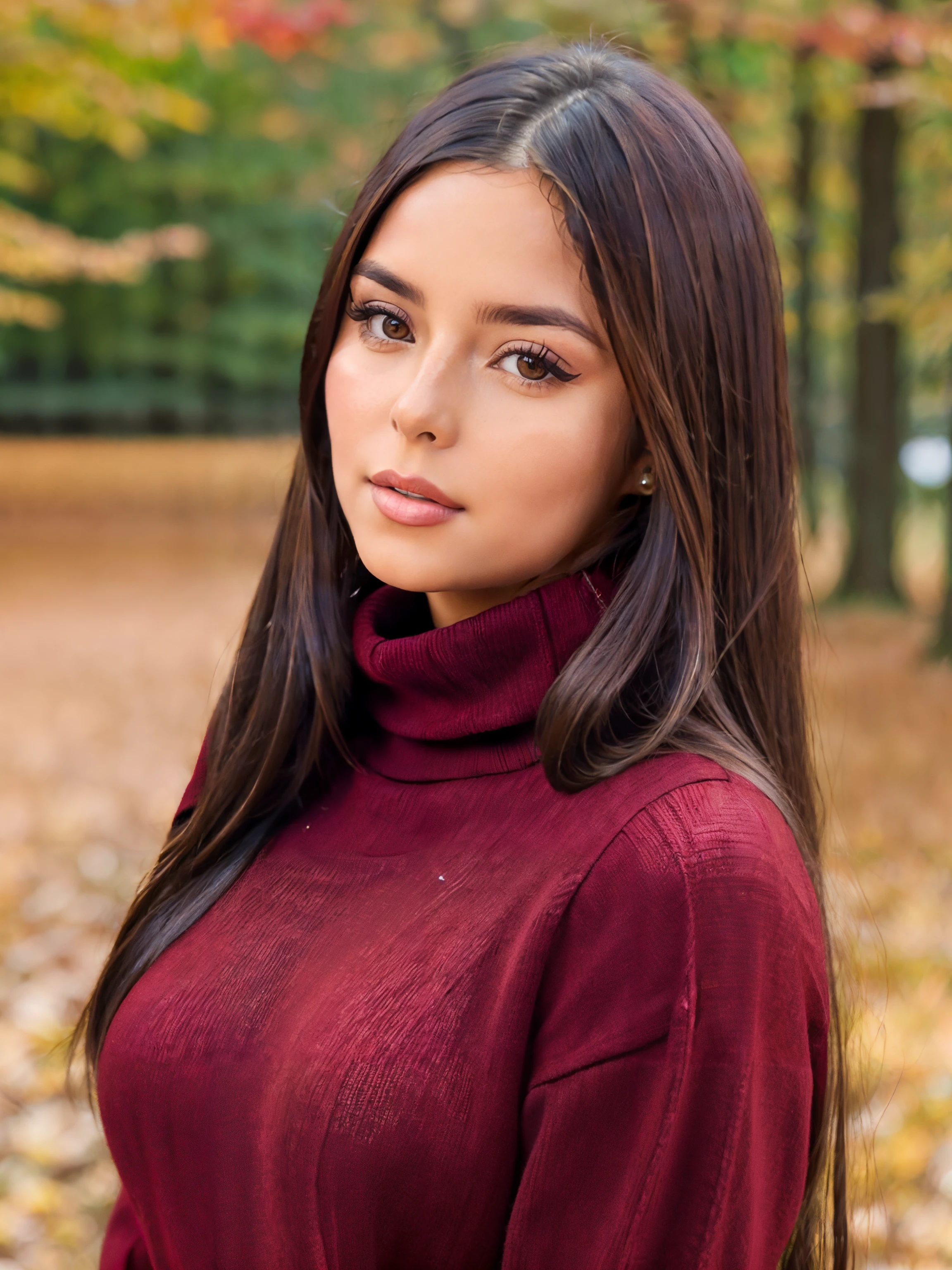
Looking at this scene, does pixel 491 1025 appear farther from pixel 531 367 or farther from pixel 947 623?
pixel 947 623

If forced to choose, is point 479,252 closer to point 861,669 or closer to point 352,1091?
point 352,1091

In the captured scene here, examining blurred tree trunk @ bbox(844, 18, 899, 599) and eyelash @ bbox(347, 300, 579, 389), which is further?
blurred tree trunk @ bbox(844, 18, 899, 599)

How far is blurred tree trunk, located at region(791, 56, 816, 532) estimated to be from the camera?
9.66 metres

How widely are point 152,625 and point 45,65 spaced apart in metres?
5.96

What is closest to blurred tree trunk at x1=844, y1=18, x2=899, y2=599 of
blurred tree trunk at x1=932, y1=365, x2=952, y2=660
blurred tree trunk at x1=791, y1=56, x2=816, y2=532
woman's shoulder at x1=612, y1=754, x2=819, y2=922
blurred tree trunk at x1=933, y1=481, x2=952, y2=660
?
blurred tree trunk at x1=791, y1=56, x2=816, y2=532

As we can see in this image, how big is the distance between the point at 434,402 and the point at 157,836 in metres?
5.03

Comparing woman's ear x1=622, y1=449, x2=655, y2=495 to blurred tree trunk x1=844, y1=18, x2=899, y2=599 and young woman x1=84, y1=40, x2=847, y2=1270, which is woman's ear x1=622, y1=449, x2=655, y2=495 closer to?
young woman x1=84, y1=40, x2=847, y2=1270

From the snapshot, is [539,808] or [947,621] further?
[947,621]

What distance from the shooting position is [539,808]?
1.27 m

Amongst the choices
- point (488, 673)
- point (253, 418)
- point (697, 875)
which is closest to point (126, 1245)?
point (488, 673)

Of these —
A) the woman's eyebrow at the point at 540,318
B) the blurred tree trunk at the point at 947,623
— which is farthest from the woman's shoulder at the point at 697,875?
the blurred tree trunk at the point at 947,623

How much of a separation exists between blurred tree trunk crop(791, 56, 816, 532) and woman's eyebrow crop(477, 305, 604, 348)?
26.8 feet

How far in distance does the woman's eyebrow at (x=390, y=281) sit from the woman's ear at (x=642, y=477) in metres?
0.29

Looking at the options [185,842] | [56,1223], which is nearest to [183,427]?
[56,1223]
